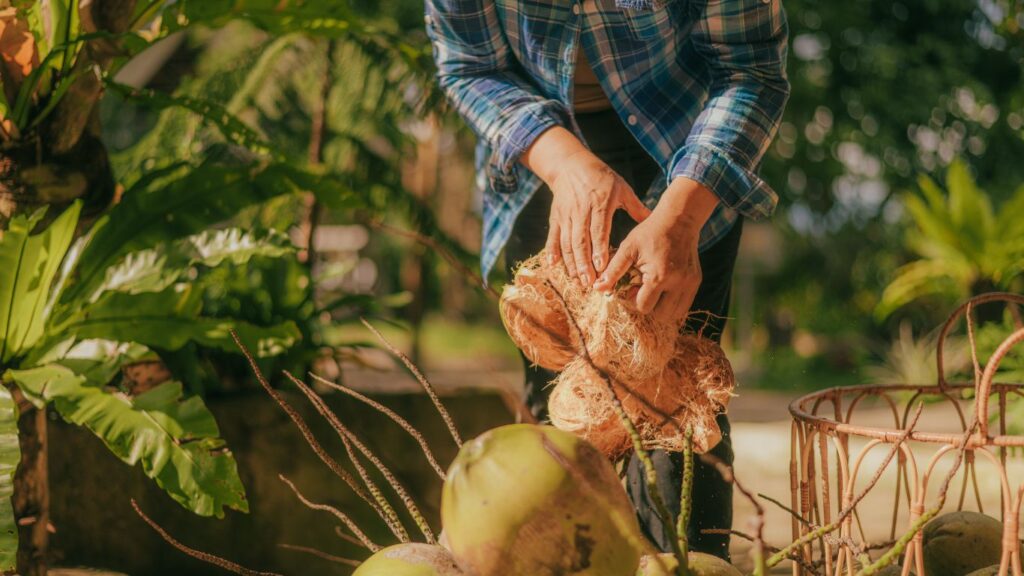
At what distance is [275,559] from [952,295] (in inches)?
256

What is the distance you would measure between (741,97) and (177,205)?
1.54m

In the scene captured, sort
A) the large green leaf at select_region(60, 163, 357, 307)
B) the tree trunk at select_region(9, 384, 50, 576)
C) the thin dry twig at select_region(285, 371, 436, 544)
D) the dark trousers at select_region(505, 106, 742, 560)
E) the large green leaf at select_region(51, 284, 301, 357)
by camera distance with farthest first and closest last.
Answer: the large green leaf at select_region(60, 163, 357, 307) < the large green leaf at select_region(51, 284, 301, 357) < the tree trunk at select_region(9, 384, 50, 576) < the dark trousers at select_region(505, 106, 742, 560) < the thin dry twig at select_region(285, 371, 436, 544)

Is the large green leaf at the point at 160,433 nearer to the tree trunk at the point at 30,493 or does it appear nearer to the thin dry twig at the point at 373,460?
the tree trunk at the point at 30,493

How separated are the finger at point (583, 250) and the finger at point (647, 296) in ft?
0.26

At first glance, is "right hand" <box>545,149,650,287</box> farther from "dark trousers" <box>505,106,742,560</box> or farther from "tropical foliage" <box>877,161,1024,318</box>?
"tropical foliage" <box>877,161,1024,318</box>

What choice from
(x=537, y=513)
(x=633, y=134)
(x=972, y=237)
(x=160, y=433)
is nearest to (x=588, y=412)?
(x=537, y=513)

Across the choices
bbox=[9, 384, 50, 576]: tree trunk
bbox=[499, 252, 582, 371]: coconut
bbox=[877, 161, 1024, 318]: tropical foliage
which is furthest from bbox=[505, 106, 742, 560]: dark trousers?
bbox=[877, 161, 1024, 318]: tropical foliage

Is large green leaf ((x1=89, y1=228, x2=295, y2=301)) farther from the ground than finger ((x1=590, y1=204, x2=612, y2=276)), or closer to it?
closer to it

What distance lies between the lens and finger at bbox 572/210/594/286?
4.53 feet

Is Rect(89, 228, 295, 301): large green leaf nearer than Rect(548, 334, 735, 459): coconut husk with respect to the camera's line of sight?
No

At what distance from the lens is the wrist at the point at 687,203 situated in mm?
1396

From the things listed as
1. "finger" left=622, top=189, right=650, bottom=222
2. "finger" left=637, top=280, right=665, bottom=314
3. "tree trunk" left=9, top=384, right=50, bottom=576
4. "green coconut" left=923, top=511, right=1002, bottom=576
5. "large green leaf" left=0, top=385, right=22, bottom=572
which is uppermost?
"finger" left=622, top=189, right=650, bottom=222

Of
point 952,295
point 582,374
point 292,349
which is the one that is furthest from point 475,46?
point 952,295

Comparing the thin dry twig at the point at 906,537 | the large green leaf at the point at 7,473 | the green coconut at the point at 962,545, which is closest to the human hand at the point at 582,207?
the thin dry twig at the point at 906,537
